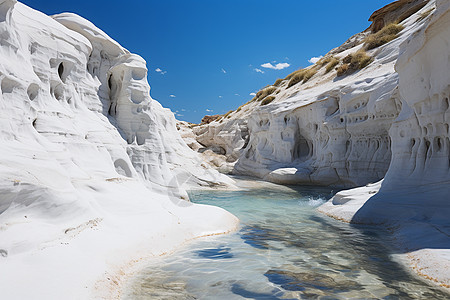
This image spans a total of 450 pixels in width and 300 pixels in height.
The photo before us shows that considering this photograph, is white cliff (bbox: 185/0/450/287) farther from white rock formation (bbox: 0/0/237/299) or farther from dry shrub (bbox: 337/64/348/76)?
white rock formation (bbox: 0/0/237/299)

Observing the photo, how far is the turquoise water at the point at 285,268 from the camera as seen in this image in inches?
191

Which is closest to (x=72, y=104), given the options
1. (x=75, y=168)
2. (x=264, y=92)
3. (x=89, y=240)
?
(x=75, y=168)

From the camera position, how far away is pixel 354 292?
4875mm

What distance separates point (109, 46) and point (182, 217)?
33.2ft

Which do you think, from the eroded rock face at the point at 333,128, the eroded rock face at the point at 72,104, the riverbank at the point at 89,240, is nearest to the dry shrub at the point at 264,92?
the eroded rock face at the point at 333,128

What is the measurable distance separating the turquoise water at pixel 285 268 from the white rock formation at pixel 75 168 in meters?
0.72

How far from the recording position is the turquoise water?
4.84 m

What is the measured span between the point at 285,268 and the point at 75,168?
583 cm

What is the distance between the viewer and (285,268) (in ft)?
19.4

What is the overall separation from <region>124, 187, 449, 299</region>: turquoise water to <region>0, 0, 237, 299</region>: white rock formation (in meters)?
0.72

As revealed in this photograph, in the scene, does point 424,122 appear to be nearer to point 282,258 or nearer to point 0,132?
point 282,258

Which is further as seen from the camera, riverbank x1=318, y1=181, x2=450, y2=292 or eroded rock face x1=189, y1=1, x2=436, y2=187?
eroded rock face x1=189, y1=1, x2=436, y2=187

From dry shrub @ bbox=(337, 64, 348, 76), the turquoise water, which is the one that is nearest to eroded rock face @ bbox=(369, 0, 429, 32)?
dry shrub @ bbox=(337, 64, 348, 76)

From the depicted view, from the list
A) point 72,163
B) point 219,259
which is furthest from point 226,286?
point 72,163
